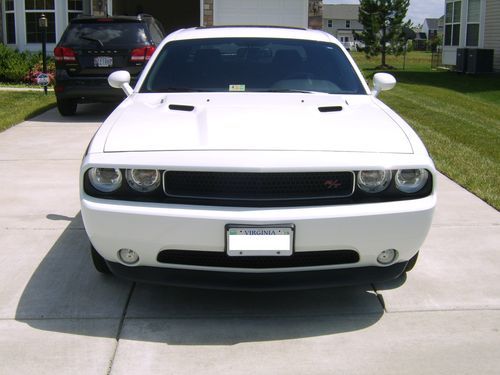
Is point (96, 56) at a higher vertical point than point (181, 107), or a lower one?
higher

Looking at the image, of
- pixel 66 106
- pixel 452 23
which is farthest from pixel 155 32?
pixel 452 23

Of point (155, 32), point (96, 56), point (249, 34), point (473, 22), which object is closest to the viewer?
point (249, 34)

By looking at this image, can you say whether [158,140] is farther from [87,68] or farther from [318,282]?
[87,68]

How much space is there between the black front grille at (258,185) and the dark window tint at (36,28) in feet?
54.5

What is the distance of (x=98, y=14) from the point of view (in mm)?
19391

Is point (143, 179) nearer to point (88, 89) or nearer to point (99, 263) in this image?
point (99, 263)

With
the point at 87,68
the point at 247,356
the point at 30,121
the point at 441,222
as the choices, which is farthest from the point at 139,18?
the point at 247,356

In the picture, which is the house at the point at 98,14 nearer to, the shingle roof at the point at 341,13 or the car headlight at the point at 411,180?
the car headlight at the point at 411,180

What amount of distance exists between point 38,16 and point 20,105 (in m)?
7.36

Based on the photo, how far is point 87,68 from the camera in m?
11.2

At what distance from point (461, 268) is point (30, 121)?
831 cm

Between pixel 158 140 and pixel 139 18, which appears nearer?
pixel 158 140

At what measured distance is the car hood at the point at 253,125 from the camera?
149 inches

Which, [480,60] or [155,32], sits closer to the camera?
[155,32]
